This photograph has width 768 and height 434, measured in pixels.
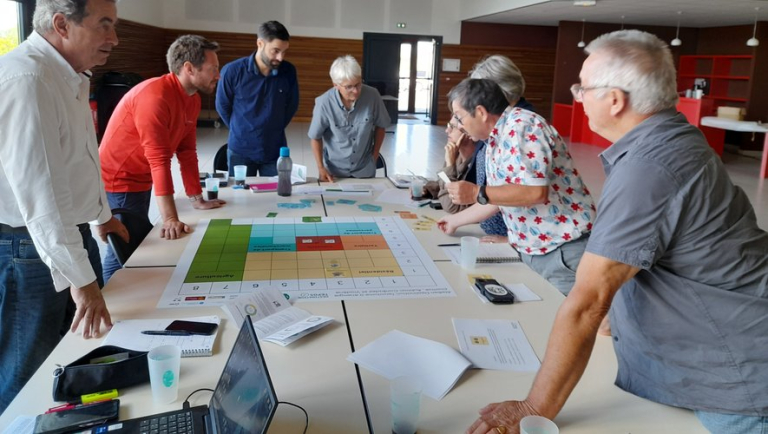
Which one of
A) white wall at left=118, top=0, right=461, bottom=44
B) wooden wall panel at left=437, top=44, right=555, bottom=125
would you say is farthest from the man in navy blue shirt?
wooden wall panel at left=437, top=44, right=555, bottom=125

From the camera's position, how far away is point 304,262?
7.89ft

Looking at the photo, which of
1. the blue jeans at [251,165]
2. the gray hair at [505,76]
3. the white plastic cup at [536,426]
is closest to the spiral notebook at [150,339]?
the white plastic cup at [536,426]

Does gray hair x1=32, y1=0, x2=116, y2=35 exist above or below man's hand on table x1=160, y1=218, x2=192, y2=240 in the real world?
above

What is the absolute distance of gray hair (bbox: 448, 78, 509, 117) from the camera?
2.52 m

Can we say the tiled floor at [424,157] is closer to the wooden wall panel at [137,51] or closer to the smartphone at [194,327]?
the wooden wall panel at [137,51]

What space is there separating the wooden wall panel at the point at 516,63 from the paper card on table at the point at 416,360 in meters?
14.6

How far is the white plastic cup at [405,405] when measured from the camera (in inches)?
50.6

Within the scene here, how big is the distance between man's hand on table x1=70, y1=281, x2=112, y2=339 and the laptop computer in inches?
20.6

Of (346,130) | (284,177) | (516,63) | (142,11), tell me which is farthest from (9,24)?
(516,63)

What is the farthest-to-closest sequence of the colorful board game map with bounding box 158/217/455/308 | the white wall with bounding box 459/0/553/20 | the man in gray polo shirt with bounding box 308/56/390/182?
the white wall with bounding box 459/0/553/20
the man in gray polo shirt with bounding box 308/56/390/182
the colorful board game map with bounding box 158/217/455/308

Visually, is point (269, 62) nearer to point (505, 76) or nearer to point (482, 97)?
point (505, 76)

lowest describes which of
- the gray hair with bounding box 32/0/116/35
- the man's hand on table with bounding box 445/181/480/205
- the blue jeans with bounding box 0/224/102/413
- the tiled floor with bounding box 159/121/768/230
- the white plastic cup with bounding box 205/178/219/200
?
the tiled floor with bounding box 159/121/768/230

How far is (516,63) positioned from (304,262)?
14386 mm

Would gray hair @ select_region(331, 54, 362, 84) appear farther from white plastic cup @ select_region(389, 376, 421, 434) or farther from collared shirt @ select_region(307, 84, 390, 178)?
white plastic cup @ select_region(389, 376, 421, 434)
